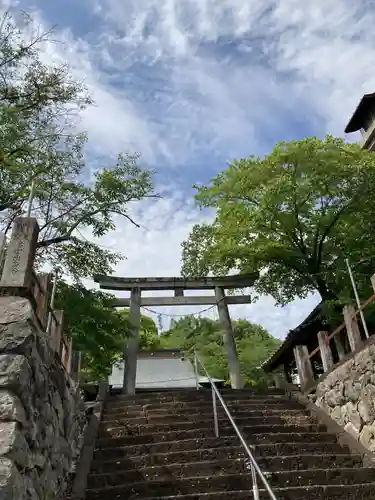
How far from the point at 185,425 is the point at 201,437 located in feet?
1.82

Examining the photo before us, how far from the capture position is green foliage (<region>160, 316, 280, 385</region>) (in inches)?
696

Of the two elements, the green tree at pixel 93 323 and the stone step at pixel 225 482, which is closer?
the stone step at pixel 225 482

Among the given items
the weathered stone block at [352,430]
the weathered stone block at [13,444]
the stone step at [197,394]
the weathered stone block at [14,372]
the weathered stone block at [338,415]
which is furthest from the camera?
the stone step at [197,394]

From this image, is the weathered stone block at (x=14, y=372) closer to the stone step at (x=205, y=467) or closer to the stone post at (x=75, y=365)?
the stone step at (x=205, y=467)

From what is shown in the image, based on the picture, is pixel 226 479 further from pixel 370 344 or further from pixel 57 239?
pixel 57 239

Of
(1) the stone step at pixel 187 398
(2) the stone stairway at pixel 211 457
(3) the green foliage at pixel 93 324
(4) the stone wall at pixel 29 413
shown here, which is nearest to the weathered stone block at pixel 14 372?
(4) the stone wall at pixel 29 413

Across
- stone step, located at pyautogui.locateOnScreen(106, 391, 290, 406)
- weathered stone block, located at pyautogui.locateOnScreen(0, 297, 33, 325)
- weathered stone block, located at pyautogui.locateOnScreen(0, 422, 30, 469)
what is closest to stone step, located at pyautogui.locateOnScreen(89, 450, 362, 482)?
weathered stone block, located at pyautogui.locateOnScreen(0, 422, 30, 469)

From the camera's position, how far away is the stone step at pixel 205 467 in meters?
5.79

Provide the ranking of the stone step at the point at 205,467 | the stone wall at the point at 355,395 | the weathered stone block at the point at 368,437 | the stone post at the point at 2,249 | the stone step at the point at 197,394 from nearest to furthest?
the stone post at the point at 2,249
the stone step at the point at 205,467
the weathered stone block at the point at 368,437
the stone wall at the point at 355,395
the stone step at the point at 197,394

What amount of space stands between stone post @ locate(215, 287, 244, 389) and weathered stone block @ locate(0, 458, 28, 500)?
9264 millimetres

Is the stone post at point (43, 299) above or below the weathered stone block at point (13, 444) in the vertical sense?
above

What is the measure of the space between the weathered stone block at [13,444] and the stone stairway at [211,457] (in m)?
1.84

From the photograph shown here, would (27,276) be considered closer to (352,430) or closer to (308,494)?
(308,494)

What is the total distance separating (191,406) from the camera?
8750 millimetres
